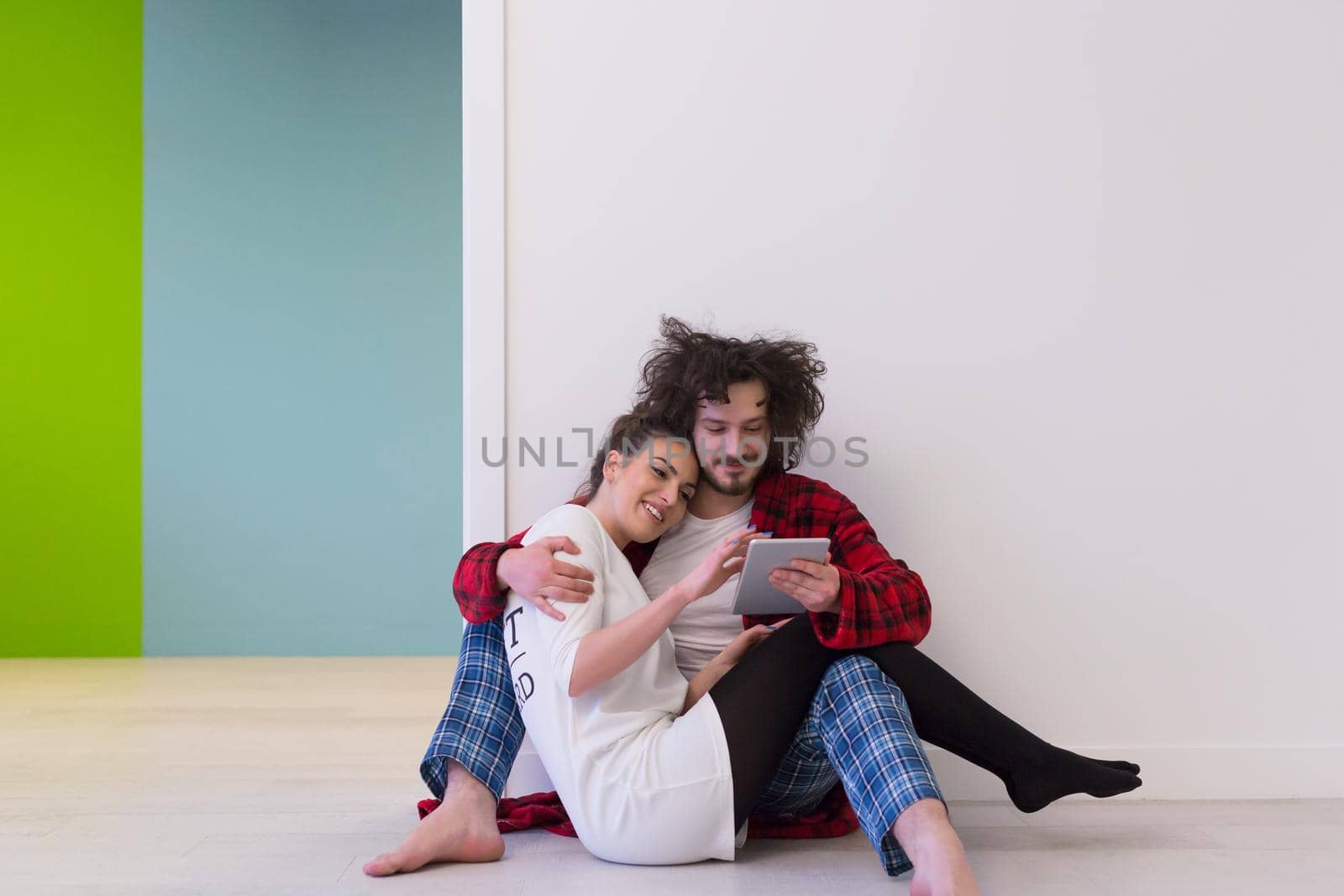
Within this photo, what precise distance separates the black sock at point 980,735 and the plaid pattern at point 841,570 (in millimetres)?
57

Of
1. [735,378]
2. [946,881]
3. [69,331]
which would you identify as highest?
[69,331]

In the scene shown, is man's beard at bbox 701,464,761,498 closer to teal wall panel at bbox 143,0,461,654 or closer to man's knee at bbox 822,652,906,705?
man's knee at bbox 822,652,906,705

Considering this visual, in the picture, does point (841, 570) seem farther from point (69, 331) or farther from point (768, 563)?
point (69, 331)

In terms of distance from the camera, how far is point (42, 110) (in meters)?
4.25

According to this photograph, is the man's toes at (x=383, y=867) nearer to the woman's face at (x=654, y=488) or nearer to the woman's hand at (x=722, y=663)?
the woman's hand at (x=722, y=663)

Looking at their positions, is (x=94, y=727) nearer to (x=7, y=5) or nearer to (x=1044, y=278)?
Answer: (x=1044, y=278)

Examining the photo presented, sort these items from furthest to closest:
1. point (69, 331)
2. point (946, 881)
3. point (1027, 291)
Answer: point (69, 331)
point (1027, 291)
point (946, 881)

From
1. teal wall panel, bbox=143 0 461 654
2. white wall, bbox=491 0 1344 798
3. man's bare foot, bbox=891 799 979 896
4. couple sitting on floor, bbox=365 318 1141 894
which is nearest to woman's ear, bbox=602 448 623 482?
couple sitting on floor, bbox=365 318 1141 894

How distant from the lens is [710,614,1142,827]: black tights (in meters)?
1.67

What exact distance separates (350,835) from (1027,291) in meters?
1.80

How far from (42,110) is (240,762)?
3190mm

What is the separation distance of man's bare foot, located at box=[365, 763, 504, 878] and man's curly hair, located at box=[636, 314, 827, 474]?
78 centimetres

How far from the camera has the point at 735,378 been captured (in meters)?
2.05

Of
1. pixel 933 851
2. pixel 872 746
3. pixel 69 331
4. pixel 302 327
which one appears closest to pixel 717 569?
pixel 872 746
